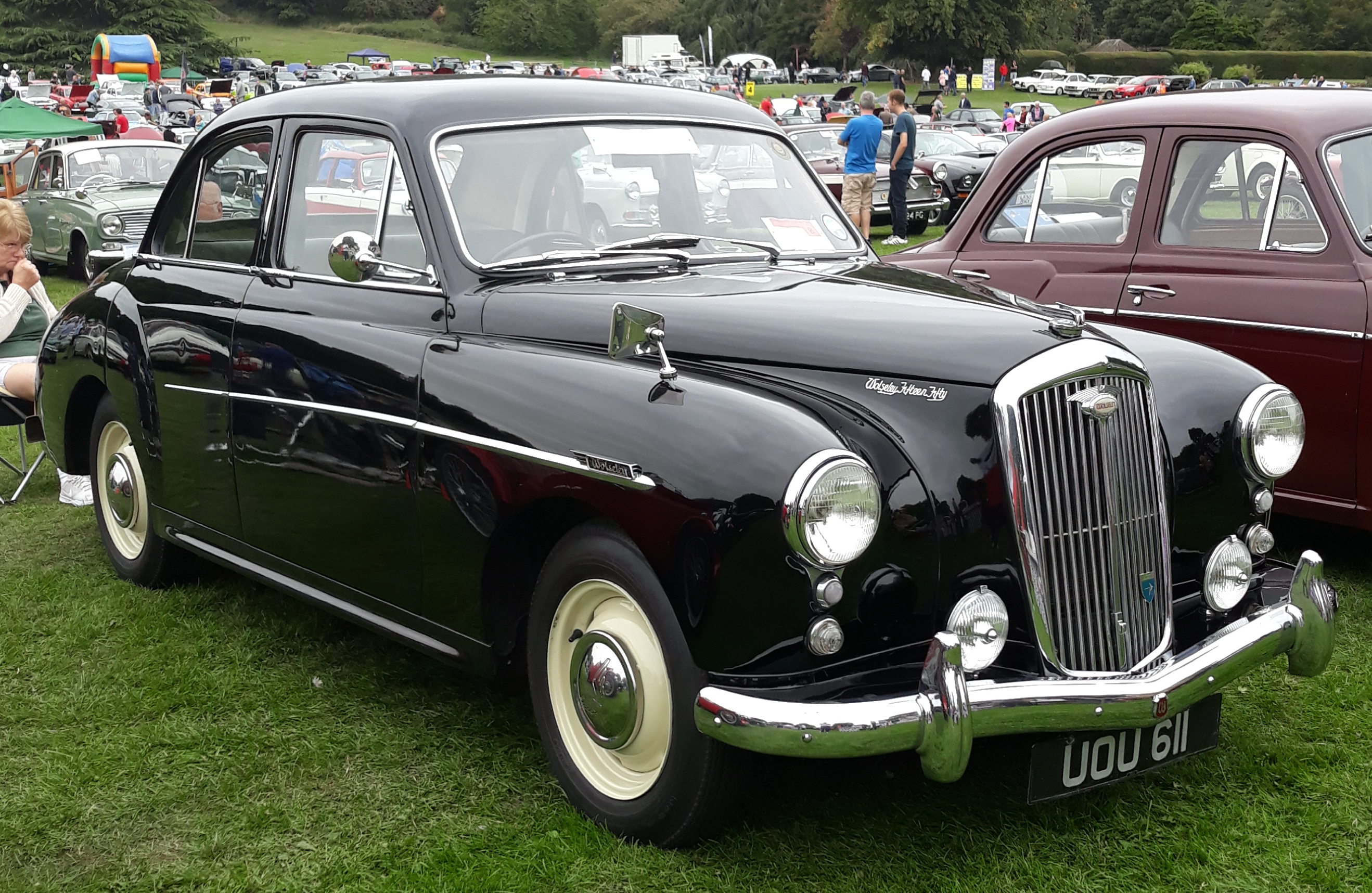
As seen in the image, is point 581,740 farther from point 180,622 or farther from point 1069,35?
point 1069,35

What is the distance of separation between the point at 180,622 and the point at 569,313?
95.9 inches

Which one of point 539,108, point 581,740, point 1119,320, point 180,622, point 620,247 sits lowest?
point 180,622

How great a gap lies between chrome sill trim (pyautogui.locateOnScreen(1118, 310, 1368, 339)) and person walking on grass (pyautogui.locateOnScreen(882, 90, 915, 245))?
1172 cm

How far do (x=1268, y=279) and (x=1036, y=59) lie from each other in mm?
94302

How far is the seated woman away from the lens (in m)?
6.74

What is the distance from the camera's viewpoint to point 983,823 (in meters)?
3.45

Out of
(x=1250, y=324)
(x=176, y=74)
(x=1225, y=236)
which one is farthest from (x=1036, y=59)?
(x=1250, y=324)

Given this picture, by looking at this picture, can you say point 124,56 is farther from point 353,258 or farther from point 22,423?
point 353,258

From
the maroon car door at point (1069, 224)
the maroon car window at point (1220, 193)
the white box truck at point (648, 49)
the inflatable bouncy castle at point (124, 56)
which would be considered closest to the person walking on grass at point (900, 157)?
the maroon car door at point (1069, 224)

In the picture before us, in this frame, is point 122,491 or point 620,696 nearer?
point 620,696

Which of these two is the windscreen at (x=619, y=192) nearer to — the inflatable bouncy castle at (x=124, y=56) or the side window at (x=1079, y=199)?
the side window at (x=1079, y=199)

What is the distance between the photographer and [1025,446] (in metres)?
3.04

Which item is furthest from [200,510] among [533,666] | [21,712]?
[533,666]

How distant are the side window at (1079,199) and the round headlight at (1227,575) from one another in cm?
255
